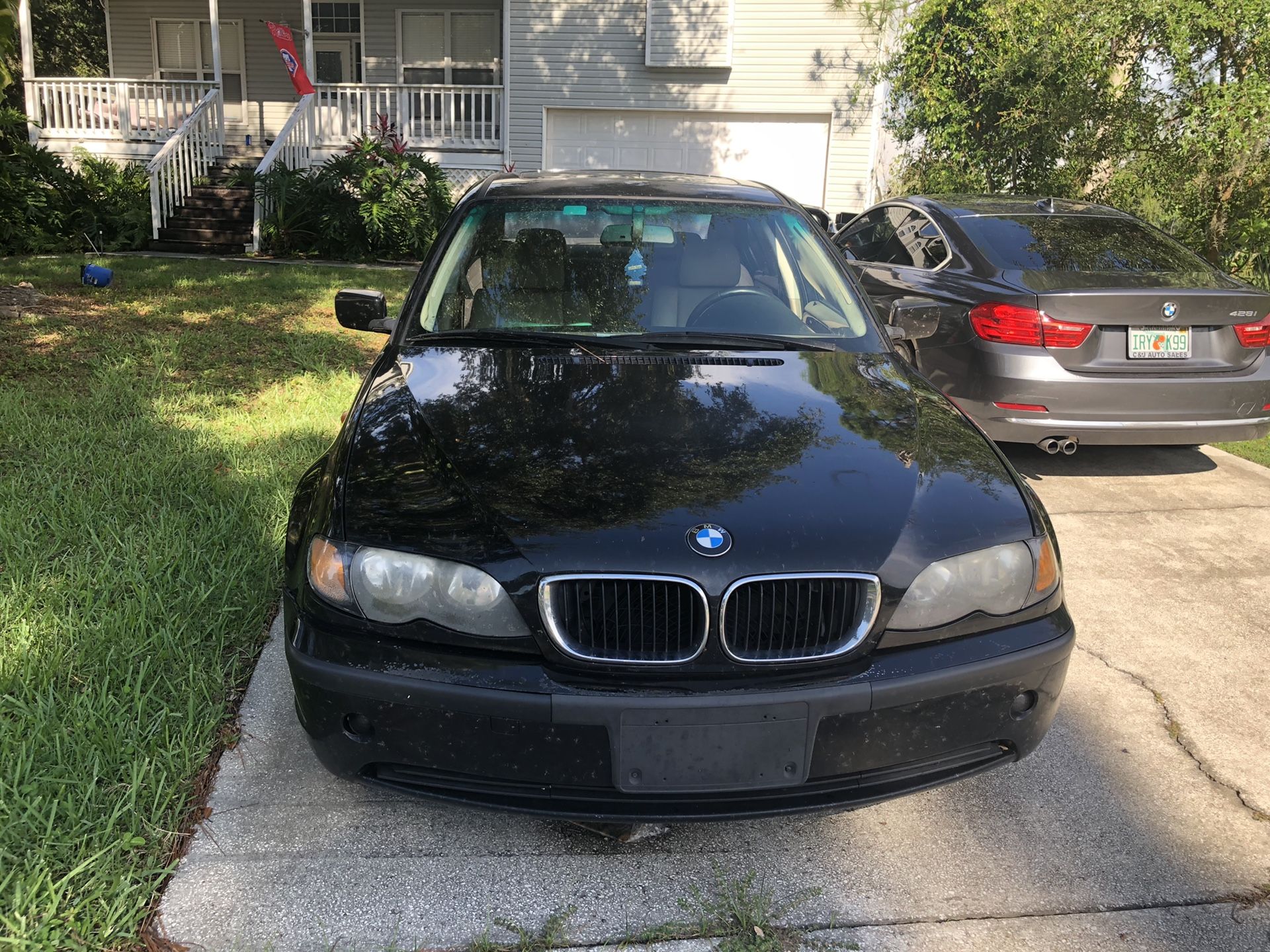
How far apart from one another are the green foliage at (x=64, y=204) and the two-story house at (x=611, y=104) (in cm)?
135

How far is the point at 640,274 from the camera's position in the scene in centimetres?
350

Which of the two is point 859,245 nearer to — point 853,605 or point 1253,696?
point 1253,696

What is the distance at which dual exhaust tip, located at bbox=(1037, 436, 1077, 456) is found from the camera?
498 centimetres

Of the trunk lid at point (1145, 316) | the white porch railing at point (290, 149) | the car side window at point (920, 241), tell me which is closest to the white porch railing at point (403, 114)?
the white porch railing at point (290, 149)

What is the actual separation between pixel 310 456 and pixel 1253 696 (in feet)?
13.8

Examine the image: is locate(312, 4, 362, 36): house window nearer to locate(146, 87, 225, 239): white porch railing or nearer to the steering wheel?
locate(146, 87, 225, 239): white porch railing

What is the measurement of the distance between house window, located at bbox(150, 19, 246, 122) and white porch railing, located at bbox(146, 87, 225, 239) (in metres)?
2.77

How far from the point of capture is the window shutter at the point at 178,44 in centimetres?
1894

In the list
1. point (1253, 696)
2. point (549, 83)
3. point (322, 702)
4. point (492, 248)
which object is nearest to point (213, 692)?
point (322, 702)

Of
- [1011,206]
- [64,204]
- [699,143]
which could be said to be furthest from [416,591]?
[699,143]

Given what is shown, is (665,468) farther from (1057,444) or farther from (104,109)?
(104,109)

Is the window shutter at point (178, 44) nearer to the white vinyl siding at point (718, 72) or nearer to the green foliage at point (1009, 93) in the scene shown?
the white vinyl siding at point (718, 72)

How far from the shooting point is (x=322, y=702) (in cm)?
Answer: 216

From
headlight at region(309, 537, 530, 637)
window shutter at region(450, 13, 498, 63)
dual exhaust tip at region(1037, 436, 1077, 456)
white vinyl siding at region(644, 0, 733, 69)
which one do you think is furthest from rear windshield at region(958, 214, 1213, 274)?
window shutter at region(450, 13, 498, 63)
